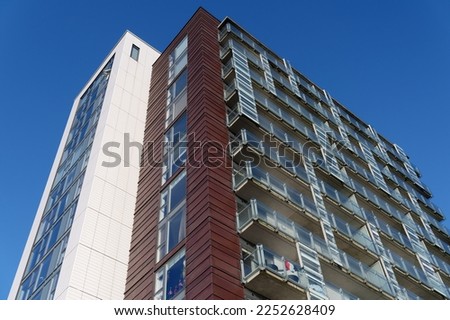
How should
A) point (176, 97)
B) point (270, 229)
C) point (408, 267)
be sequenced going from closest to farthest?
point (270, 229) < point (408, 267) < point (176, 97)

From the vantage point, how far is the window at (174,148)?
97.2 feet

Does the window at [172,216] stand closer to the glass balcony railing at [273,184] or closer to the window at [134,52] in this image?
the glass balcony railing at [273,184]

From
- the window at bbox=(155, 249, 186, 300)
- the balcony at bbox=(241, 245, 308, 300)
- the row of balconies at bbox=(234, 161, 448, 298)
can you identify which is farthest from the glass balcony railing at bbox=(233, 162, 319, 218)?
the window at bbox=(155, 249, 186, 300)

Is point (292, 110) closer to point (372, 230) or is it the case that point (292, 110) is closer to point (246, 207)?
point (372, 230)

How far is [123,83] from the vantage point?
4128cm

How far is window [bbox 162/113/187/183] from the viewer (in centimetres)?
2962

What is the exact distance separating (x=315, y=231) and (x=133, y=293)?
10005 mm

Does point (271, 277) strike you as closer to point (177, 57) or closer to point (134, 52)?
point (177, 57)

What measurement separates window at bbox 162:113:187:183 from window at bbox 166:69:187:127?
1.22m

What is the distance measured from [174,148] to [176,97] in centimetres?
519

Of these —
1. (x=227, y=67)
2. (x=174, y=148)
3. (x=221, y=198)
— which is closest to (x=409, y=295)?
(x=221, y=198)

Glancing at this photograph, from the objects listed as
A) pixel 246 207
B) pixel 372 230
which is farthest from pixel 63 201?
pixel 372 230

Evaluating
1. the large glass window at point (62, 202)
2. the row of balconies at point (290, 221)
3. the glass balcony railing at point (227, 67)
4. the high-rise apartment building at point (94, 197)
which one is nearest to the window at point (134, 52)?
the high-rise apartment building at point (94, 197)

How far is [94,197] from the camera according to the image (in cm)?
3175
